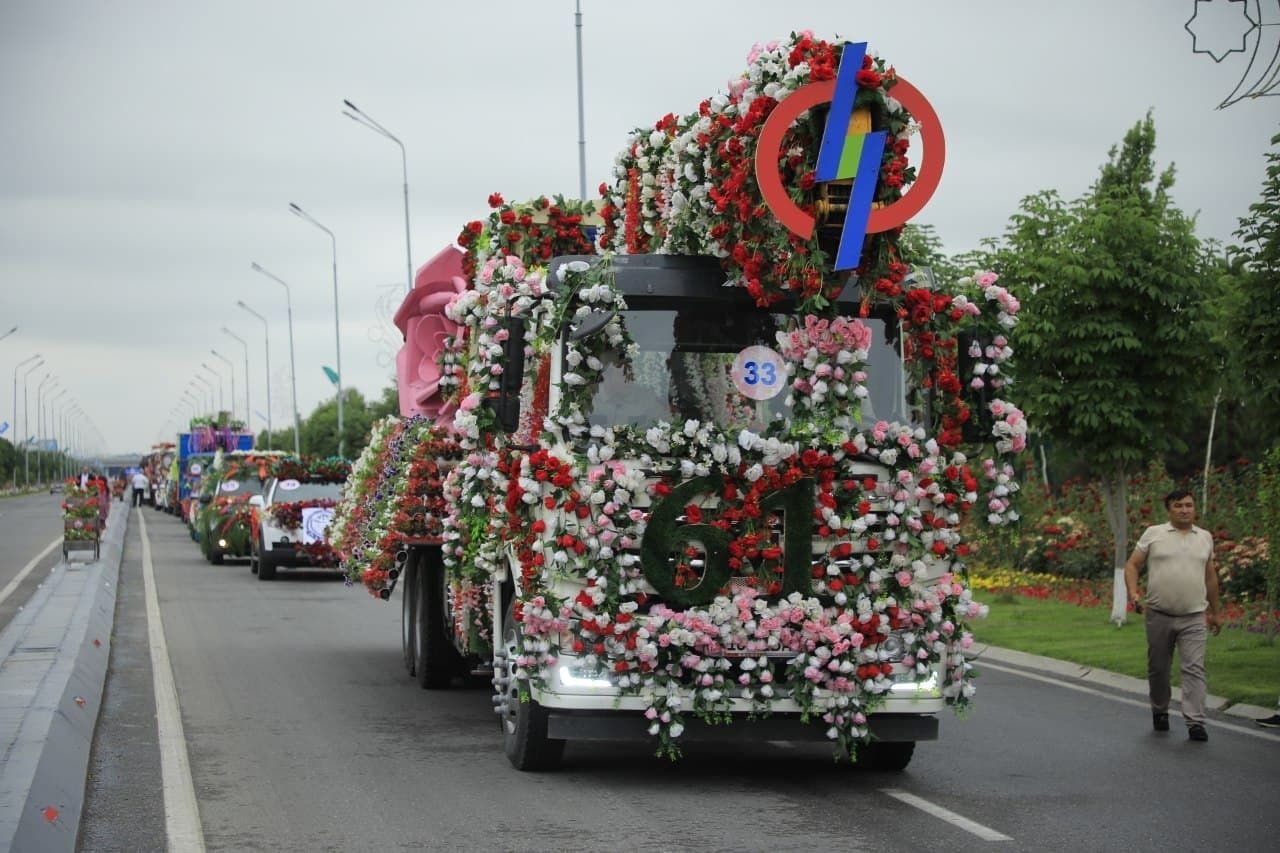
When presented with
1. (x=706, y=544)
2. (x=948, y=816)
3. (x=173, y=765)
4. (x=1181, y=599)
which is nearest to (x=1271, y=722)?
(x=1181, y=599)

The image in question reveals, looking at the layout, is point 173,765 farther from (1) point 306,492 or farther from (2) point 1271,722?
(1) point 306,492

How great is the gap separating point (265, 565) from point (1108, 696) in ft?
62.9

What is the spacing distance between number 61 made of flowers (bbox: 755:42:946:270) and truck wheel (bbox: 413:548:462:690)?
5.70m

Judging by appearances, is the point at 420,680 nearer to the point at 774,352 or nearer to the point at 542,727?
the point at 542,727

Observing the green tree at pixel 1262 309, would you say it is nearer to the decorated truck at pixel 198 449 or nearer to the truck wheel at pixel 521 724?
the truck wheel at pixel 521 724

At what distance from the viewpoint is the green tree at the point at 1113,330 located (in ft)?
62.5

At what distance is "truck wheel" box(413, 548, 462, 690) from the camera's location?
556 inches

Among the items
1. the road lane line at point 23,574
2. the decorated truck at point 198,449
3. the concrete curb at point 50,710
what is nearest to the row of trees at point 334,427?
the decorated truck at point 198,449

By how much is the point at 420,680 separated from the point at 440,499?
1.66m

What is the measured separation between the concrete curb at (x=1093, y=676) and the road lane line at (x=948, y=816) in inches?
105

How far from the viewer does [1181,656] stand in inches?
460

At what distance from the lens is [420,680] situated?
571 inches

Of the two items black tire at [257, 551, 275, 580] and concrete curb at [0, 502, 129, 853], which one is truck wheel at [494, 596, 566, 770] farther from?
black tire at [257, 551, 275, 580]

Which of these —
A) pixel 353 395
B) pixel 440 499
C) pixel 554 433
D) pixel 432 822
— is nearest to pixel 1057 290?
pixel 440 499
